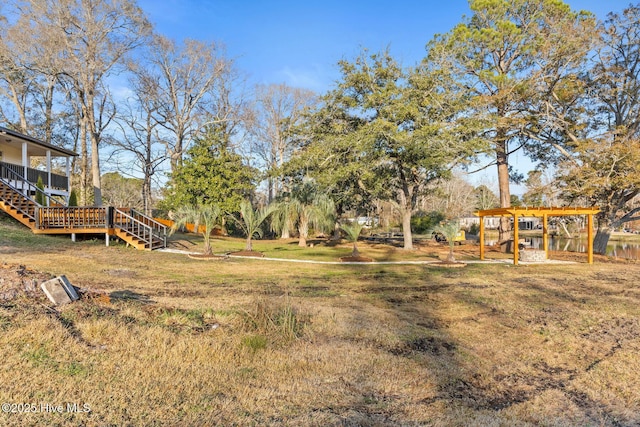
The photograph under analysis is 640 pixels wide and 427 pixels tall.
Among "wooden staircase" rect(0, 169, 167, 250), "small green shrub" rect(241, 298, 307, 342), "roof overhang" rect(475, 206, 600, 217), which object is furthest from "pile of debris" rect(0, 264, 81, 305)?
"roof overhang" rect(475, 206, 600, 217)

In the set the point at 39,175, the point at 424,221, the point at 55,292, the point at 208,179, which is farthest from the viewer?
the point at 424,221

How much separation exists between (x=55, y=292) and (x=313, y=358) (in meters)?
3.42

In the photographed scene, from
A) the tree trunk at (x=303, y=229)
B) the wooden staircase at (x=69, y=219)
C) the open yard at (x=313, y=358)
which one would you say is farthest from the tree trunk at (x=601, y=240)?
the wooden staircase at (x=69, y=219)

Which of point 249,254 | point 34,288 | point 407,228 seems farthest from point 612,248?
point 34,288

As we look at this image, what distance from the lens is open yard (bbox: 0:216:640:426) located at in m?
3.31

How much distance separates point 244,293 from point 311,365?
3.92 m

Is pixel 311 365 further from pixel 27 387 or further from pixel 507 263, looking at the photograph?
pixel 507 263

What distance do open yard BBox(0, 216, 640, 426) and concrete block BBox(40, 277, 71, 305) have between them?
12 cm

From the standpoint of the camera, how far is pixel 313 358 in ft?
15.1

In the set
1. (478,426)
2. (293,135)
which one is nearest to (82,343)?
(478,426)

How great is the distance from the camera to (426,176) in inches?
791

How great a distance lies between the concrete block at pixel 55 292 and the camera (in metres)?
5.25

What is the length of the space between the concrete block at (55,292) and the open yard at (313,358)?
118mm

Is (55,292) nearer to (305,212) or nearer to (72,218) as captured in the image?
(72,218)
